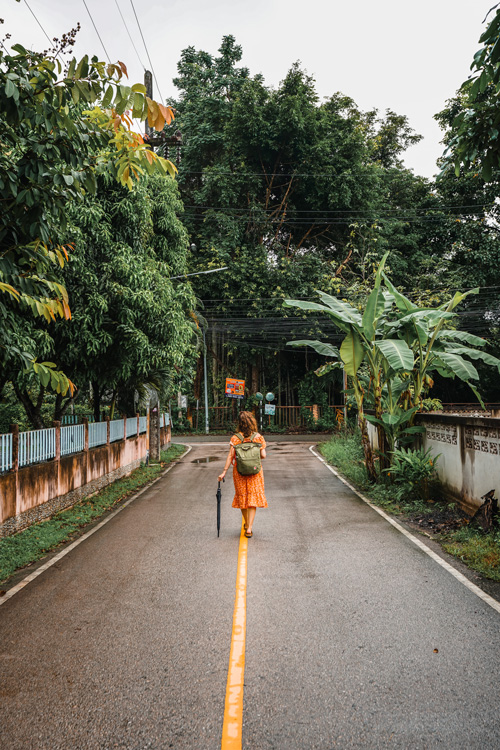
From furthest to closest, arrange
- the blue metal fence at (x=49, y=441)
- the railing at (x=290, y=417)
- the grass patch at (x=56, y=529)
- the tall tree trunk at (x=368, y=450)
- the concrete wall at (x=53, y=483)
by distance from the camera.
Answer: the railing at (x=290, y=417) < the tall tree trunk at (x=368, y=450) < the blue metal fence at (x=49, y=441) < the concrete wall at (x=53, y=483) < the grass patch at (x=56, y=529)

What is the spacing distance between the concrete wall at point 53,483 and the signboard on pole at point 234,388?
1806cm

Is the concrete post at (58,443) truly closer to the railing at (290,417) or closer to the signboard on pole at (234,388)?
the signboard on pole at (234,388)

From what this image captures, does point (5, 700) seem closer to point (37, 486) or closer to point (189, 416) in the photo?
point (37, 486)

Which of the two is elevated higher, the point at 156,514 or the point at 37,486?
the point at 37,486

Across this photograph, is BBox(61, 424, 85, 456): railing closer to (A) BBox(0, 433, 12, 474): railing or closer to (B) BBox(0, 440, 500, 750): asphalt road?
(A) BBox(0, 433, 12, 474): railing

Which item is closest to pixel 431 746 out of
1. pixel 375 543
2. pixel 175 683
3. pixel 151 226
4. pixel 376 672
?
pixel 376 672

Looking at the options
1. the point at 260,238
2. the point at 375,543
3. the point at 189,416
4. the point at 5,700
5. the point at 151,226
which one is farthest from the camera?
the point at 189,416

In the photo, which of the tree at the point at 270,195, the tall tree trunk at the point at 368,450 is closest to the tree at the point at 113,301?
the tall tree trunk at the point at 368,450

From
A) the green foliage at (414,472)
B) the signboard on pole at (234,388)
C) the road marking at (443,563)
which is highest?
the signboard on pole at (234,388)

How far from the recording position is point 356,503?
11031 millimetres

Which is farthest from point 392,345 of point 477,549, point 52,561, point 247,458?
point 52,561

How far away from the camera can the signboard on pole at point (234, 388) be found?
3372cm

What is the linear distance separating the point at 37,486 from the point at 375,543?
547cm

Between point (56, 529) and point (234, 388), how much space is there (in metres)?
25.3
